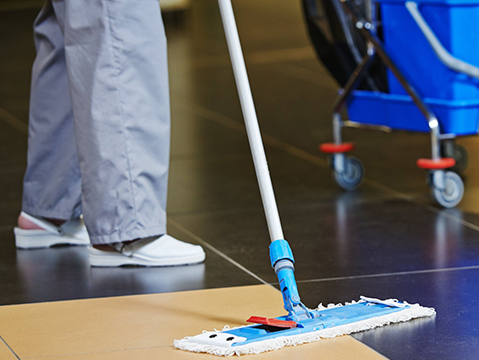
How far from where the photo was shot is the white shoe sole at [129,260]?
189 centimetres

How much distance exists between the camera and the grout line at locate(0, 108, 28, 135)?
3738 mm

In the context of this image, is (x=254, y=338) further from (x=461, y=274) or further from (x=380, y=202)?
(x=380, y=202)

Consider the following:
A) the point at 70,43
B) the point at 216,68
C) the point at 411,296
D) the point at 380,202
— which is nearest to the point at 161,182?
the point at 70,43

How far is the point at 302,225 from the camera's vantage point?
2197mm

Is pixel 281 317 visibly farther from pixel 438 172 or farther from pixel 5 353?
pixel 438 172

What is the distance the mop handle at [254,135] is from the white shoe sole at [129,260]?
44 centimetres

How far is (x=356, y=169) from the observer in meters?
2.59

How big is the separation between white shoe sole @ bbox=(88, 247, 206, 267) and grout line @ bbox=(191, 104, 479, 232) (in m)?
0.72

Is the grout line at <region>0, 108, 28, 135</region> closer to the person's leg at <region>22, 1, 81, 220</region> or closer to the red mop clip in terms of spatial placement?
the person's leg at <region>22, 1, 81, 220</region>

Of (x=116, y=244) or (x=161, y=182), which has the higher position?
(x=161, y=182)

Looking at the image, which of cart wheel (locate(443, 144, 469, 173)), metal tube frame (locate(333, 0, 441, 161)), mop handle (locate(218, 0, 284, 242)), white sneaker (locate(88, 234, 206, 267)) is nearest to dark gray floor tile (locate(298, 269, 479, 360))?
mop handle (locate(218, 0, 284, 242))

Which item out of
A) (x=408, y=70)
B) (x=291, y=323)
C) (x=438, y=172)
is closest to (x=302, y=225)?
(x=438, y=172)

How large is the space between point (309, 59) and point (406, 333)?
427 cm

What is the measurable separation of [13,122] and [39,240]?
194cm
